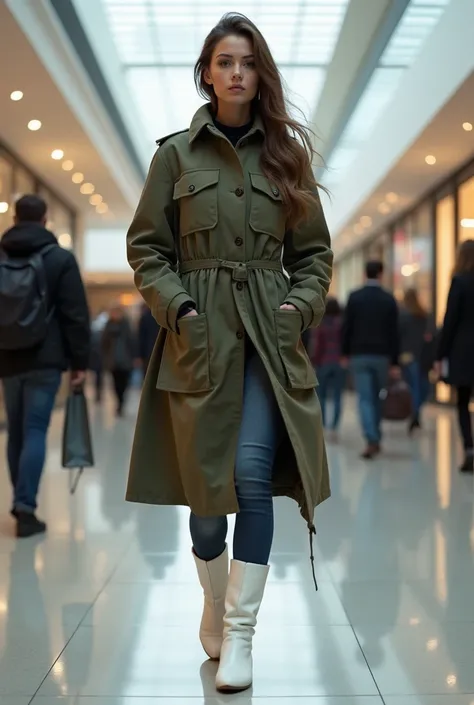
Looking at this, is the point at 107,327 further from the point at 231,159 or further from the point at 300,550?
the point at 231,159

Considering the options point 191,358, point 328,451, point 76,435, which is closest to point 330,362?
point 328,451

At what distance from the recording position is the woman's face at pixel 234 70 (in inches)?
108

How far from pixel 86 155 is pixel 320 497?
12.9 metres

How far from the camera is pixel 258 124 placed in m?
2.81

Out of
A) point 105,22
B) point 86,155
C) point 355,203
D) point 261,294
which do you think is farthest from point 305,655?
point 355,203

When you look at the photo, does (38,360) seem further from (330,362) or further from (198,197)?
(330,362)

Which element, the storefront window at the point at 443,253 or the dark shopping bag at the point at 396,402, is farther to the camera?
the storefront window at the point at 443,253

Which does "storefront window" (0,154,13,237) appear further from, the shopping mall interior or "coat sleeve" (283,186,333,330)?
"coat sleeve" (283,186,333,330)

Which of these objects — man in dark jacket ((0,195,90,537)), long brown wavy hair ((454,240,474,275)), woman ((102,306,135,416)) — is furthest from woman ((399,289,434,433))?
man in dark jacket ((0,195,90,537))

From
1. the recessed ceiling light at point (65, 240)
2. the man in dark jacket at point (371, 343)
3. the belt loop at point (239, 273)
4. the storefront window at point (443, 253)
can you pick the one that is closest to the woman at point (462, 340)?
the man in dark jacket at point (371, 343)

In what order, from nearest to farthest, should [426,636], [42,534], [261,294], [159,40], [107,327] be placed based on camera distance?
[261,294]
[426,636]
[42,534]
[159,40]
[107,327]

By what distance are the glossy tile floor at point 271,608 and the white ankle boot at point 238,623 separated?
0.18ft

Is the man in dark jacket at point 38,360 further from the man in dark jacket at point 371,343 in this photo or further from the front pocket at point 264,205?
the man in dark jacket at point 371,343

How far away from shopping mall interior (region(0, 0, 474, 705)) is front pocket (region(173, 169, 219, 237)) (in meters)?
0.43
